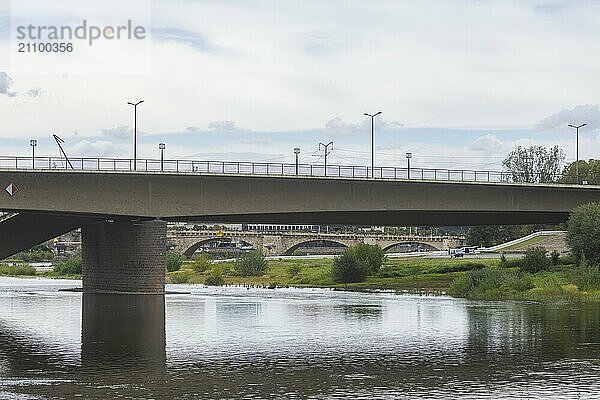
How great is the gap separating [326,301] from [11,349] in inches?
1541

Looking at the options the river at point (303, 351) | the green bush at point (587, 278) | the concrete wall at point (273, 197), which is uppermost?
the concrete wall at point (273, 197)

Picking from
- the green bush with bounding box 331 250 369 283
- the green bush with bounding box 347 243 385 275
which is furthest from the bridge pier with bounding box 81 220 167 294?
the green bush with bounding box 347 243 385 275

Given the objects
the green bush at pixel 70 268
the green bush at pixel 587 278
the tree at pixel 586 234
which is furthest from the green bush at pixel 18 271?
the green bush at pixel 587 278

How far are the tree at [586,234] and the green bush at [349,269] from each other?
2785cm

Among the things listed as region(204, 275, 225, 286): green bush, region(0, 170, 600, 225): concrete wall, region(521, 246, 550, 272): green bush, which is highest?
region(0, 170, 600, 225): concrete wall

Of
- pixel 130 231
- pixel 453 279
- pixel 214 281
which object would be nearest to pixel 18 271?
pixel 214 281

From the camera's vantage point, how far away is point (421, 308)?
239 ft

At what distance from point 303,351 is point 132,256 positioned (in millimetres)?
48562

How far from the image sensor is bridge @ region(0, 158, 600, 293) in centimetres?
8469

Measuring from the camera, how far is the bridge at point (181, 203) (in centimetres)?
8469

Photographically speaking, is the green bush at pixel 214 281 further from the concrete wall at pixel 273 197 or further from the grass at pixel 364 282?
the concrete wall at pixel 273 197

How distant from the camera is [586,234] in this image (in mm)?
93938

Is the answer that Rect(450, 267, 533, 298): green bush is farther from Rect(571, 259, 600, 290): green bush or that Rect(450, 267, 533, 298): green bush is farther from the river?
the river

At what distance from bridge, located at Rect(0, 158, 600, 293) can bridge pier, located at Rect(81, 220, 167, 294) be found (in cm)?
9
